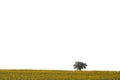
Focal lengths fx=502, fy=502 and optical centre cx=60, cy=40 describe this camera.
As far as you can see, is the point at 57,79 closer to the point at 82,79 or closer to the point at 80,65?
the point at 82,79

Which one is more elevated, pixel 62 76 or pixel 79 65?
pixel 79 65

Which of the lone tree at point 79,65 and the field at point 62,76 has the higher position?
the lone tree at point 79,65

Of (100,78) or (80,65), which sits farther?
(80,65)

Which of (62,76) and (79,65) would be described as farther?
(79,65)

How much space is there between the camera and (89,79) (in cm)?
4103

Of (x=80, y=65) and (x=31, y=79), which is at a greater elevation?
(x=80, y=65)

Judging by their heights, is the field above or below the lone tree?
below

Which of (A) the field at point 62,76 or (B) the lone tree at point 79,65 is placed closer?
(A) the field at point 62,76

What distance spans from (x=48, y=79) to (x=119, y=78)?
587 centimetres

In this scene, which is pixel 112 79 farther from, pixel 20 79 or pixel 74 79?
pixel 20 79

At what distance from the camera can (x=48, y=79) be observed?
135ft

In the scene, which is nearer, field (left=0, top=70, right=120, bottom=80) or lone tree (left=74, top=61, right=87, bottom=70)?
field (left=0, top=70, right=120, bottom=80)

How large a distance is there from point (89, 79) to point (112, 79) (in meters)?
1.88

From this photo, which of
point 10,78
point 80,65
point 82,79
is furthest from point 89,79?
point 80,65
